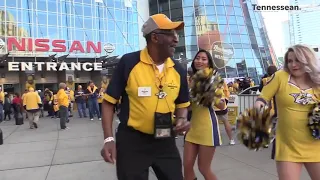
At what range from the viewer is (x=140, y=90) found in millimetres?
2295

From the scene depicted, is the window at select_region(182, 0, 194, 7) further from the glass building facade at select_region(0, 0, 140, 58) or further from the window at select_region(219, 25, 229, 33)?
the glass building facade at select_region(0, 0, 140, 58)

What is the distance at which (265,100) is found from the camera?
285 cm

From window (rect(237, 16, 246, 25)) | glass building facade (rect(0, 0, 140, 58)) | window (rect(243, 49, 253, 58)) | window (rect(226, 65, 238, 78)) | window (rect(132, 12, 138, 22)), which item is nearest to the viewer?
glass building facade (rect(0, 0, 140, 58))

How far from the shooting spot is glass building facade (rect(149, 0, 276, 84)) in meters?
43.6

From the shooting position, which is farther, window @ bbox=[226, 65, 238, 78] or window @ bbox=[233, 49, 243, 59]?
window @ bbox=[233, 49, 243, 59]

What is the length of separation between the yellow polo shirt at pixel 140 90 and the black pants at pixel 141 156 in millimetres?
88

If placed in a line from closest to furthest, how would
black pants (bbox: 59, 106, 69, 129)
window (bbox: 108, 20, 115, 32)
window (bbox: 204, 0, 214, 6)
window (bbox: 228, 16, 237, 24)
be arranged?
1. black pants (bbox: 59, 106, 69, 129)
2. window (bbox: 108, 20, 115, 32)
3. window (bbox: 228, 16, 237, 24)
4. window (bbox: 204, 0, 214, 6)

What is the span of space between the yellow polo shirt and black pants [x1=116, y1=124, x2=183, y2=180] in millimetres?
88

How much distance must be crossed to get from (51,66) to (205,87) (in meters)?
32.2

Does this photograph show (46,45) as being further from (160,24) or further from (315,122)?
(315,122)

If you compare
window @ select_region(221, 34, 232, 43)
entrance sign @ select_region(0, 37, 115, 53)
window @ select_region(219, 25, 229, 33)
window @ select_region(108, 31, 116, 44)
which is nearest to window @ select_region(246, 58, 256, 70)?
window @ select_region(221, 34, 232, 43)

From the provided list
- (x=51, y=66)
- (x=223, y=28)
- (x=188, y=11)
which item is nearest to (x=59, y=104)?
(x=51, y=66)

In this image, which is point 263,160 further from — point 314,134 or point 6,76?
point 6,76

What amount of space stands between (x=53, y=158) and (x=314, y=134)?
5.07m
